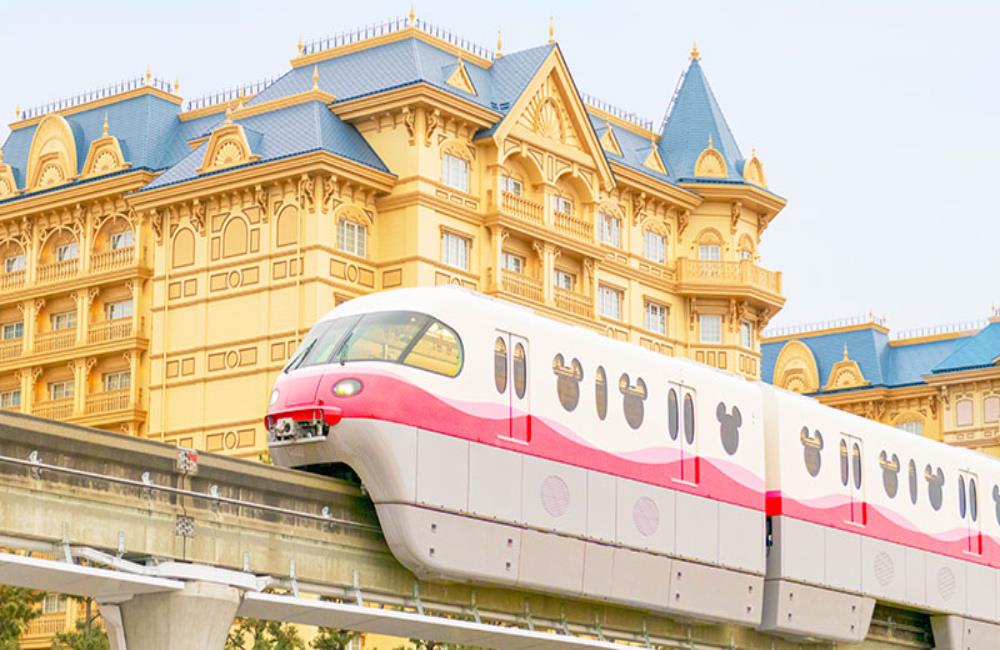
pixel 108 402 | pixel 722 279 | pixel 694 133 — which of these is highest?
pixel 694 133

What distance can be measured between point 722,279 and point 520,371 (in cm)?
4539

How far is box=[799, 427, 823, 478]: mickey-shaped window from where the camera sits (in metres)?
37.0

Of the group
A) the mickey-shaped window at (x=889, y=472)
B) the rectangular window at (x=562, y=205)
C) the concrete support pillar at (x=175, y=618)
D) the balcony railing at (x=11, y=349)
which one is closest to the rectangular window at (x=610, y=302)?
the rectangular window at (x=562, y=205)

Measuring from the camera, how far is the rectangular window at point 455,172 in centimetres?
6327

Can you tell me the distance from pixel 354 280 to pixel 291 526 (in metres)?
35.2

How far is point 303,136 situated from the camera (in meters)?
61.7

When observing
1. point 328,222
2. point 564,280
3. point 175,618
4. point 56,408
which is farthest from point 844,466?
point 56,408

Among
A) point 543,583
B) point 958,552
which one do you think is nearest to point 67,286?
point 958,552

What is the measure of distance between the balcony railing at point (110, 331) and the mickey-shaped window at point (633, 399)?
3721 centimetres

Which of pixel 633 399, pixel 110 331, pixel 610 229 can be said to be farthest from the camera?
pixel 610 229

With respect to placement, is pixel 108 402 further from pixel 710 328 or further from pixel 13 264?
pixel 710 328

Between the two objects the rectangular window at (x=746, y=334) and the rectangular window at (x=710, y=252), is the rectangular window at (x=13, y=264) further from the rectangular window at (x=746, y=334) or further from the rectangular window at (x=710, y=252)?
the rectangular window at (x=746, y=334)

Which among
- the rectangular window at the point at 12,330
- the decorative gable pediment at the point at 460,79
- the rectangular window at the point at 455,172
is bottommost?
the rectangular window at the point at 12,330

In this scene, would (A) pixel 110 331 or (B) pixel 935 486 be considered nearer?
(B) pixel 935 486
